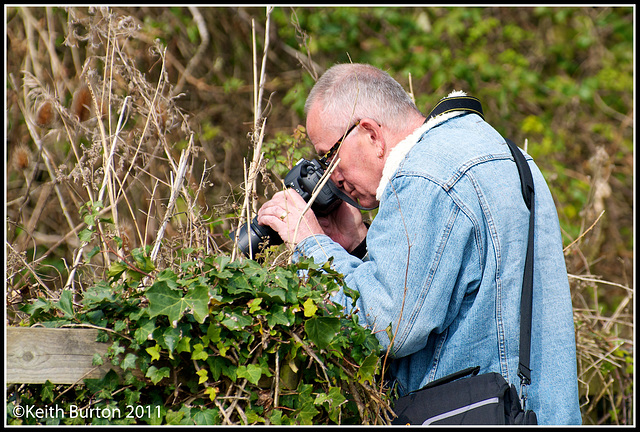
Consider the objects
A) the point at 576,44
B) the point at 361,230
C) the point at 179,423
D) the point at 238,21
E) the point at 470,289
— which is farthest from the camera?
the point at 576,44

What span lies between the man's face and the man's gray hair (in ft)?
0.09

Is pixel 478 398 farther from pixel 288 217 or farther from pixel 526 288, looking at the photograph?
pixel 288 217

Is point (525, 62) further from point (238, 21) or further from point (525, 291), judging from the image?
point (525, 291)

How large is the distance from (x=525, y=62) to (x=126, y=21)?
14.4ft

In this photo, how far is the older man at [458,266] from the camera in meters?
1.45

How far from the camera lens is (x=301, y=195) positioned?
74.0 inches

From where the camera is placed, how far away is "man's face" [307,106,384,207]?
72.9 inches

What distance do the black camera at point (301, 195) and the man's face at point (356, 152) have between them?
0.19 feet

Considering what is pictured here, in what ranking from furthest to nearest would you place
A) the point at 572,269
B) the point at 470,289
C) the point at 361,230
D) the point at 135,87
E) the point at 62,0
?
the point at 572,269 → the point at 62,0 → the point at 361,230 → the point at 135,87 → the point at 470,289

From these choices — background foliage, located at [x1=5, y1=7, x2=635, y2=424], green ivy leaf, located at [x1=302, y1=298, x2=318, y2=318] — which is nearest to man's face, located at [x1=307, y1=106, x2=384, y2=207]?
green ivy leaf, located at [x1=302, y1=298, x2=318, y2=318]

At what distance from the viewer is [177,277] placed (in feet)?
4.59

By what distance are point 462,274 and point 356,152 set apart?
0.57 meters

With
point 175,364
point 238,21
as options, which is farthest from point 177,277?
point 238,21

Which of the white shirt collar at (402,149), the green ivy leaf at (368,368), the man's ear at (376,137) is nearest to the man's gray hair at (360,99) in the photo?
the man's ear at (376,137)
